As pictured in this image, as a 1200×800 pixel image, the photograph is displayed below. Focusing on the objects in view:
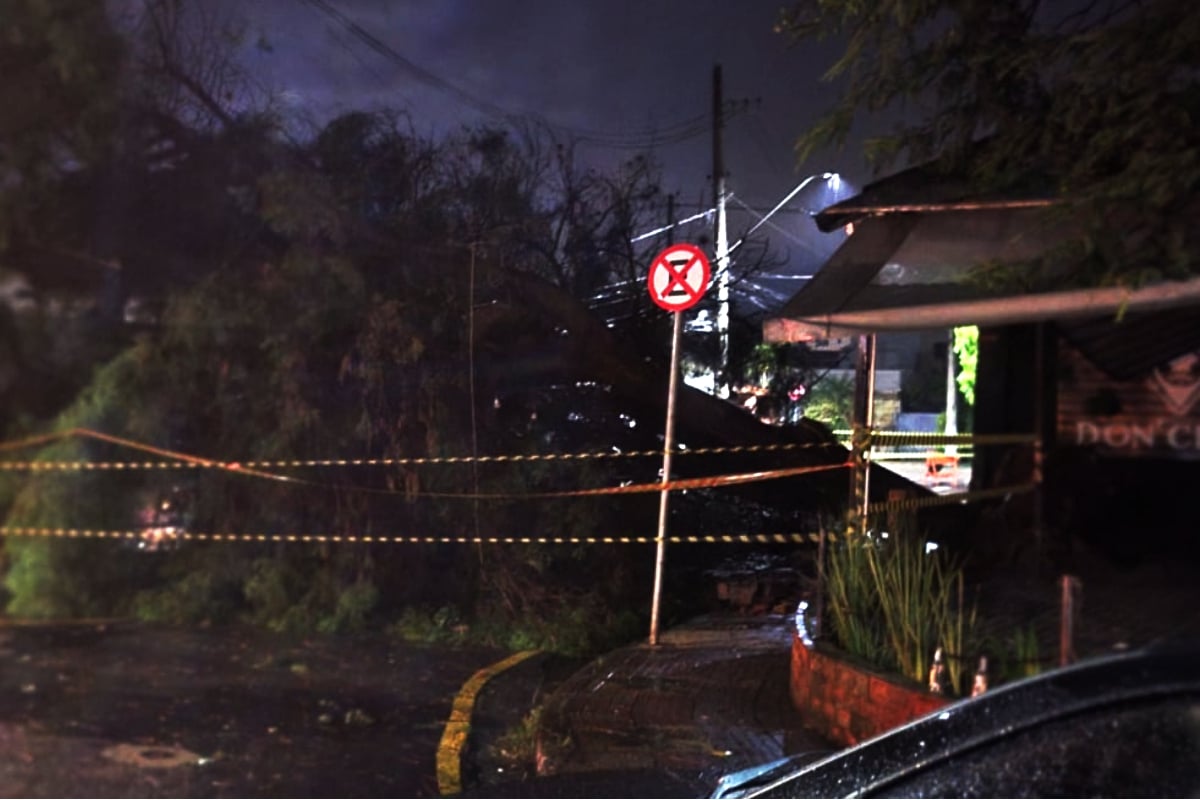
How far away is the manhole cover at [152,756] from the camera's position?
5586 millimetres

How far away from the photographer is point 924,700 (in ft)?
16.1

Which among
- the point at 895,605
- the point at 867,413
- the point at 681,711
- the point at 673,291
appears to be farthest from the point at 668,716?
the point at 673,291

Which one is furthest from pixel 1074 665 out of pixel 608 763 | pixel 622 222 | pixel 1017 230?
pixel 622 222

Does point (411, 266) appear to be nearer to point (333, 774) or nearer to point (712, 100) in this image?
point (712, 100)

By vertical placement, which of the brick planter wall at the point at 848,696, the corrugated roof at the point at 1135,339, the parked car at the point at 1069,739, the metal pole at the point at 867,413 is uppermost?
the corrugated roof at the point at 1135,339

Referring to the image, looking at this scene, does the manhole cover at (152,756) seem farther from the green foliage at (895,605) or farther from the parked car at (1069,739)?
the parked car at (1069,739)

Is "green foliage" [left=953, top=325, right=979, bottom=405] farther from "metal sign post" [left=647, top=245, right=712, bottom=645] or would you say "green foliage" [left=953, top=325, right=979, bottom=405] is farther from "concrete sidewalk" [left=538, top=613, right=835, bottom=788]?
"concrete sidewalk" [left=538, top=613, right=835, bottom=788]

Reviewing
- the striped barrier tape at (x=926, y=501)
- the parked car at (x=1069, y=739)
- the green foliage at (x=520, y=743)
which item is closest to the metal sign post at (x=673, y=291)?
the striped barrier tape at (x=926, y=501)

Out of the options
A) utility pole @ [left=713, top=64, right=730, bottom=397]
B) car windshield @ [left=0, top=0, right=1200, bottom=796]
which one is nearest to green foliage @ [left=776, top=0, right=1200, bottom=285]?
car windshield @ [left=0, top=0, right=1200, bottom=796]

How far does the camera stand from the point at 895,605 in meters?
5.48

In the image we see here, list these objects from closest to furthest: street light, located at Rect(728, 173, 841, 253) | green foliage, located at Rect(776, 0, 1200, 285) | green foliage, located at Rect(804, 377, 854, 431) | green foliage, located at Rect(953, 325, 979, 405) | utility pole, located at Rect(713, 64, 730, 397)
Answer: green foliage, located at Rect(776, 0, 1200, 285) → street light, located at Rect(728, 173, 841, 253) → green foliage, located at Rect(953, 325, 979, 405) → utility pole, located at Rect(713, 64, 730, 397) → green foliage, located at Rect(804, 377, 854, 431)

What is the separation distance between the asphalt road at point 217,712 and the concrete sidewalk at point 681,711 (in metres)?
0.77

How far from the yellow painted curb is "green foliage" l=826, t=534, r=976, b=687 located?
2.09m

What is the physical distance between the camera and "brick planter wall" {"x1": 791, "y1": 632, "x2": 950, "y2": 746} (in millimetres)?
5008
